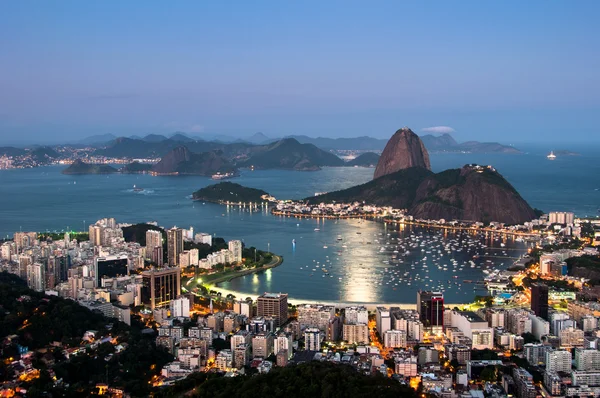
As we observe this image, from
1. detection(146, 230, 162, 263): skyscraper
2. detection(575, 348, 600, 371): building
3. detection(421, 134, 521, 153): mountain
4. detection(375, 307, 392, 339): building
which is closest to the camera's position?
detection(575, 348, 600, 371): building

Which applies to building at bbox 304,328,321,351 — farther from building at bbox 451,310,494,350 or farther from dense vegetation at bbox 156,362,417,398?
building at bbox 451,310,494,350

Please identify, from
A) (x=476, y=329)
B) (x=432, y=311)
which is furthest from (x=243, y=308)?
(x=476, y=329)

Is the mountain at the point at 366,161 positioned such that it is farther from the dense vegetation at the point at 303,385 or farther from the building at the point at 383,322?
the dense vegetation at the point at 303,385

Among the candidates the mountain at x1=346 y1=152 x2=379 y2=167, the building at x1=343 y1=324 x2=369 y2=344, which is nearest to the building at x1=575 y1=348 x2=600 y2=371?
the building at x1=343 y1=324 x2=369 y2=344

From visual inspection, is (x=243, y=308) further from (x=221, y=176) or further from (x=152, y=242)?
(x=221, y=176)

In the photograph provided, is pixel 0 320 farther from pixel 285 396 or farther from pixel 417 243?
pixel 417 243

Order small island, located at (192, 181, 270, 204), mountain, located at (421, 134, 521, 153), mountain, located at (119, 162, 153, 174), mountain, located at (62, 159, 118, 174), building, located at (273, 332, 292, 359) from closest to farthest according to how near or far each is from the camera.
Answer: building, located at (273, 332, 292, 359), small island, located at (192, 181, 270, 204), mountain, located at (62, 159, 118, 174), mountain, located at (119, 162, 153, 174), mountain, located at (421, 134, 521, 153)
